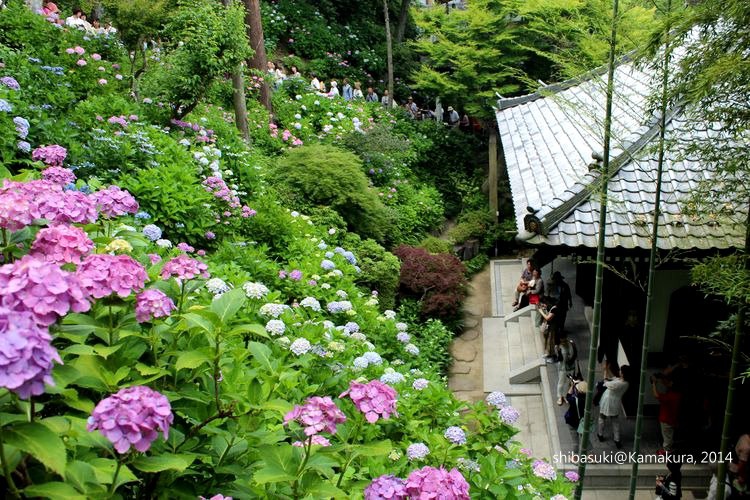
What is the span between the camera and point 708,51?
4.63 meters

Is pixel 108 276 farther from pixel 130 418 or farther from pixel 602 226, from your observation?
pixel 602 226

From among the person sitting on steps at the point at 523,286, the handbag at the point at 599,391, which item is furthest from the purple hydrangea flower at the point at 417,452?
the person sitting on steps at the point at 523,286

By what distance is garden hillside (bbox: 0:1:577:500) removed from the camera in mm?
1791

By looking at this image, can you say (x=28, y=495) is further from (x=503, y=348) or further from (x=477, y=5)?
(x=477, y=5)

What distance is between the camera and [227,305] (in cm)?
235

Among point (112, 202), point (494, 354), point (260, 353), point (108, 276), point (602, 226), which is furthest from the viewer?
point (494, 354)

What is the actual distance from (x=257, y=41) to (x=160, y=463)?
592 inches

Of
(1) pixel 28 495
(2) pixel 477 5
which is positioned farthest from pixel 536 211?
(2) pixel 477 5

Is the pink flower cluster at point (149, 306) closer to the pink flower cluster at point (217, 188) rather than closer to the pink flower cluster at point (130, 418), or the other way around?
the pink flower cluster at point (130, 418)

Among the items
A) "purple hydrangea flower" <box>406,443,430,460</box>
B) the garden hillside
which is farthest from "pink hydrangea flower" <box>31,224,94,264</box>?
"purple hydrangea flower" <box>406,443,430,460</box>

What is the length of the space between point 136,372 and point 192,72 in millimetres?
8401

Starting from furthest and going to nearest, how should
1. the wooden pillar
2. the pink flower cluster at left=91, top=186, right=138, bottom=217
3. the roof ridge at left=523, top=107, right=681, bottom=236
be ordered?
the wooden pillar → the roof ridge at left=523, top=107, right=681, bottom=236 → the pink flower cluster at left=91, top=186, right=138, bottom=217

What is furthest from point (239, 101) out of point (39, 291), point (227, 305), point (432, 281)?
point (39, 291)

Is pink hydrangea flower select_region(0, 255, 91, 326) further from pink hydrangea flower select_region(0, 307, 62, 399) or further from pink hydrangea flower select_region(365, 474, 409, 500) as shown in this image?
pink hydrangea flower select_region(365, 474, 409, 500)
